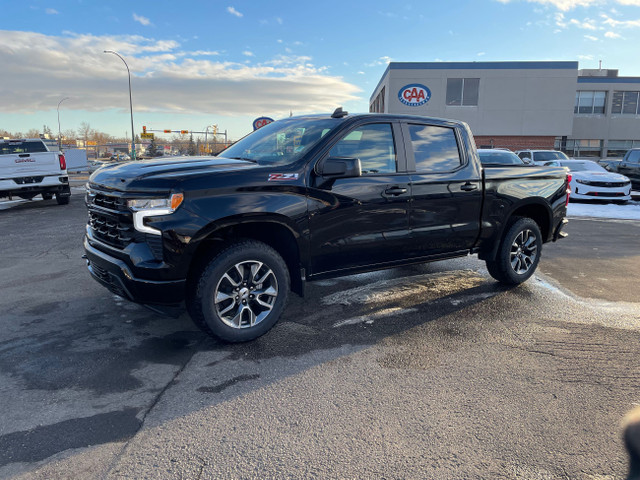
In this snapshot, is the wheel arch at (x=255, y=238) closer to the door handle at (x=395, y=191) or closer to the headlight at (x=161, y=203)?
the headlight at (x=161, y=203)

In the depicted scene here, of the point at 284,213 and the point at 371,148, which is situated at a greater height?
the point at 371,148

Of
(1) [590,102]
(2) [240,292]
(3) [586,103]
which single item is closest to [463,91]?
(3) [586,103]

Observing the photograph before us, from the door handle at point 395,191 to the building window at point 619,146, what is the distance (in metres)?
45.4

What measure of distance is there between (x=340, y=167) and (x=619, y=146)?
154ft

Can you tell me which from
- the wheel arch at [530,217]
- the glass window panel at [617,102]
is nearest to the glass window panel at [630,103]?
the glass window panel at [617,102]

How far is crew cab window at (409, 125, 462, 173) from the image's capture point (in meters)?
4.76

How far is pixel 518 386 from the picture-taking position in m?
3.31

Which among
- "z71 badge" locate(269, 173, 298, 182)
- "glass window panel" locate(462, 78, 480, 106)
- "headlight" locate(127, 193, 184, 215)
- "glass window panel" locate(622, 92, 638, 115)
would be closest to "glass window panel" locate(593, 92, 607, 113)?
"glass window panel" locate(622, 92, 638, 115)

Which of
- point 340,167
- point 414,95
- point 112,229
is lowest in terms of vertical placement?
point 112,229

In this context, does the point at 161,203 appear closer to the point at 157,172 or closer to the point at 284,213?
the point at 157,172

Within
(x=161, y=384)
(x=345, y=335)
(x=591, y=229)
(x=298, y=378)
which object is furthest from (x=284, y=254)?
(x=591, y=229)

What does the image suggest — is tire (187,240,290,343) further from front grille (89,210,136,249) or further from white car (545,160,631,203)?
white car (545,160,631,203)

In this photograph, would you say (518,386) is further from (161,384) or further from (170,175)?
(170,175)

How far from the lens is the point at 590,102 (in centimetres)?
4197
